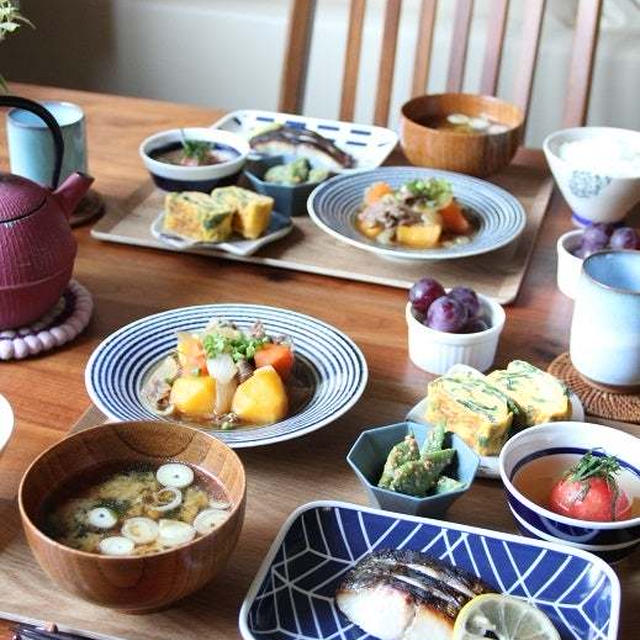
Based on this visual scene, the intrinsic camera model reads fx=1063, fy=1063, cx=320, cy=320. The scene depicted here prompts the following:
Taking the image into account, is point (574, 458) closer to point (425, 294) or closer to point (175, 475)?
point (425, 294)

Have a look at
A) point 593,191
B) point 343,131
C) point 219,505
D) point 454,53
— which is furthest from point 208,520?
point 454,53

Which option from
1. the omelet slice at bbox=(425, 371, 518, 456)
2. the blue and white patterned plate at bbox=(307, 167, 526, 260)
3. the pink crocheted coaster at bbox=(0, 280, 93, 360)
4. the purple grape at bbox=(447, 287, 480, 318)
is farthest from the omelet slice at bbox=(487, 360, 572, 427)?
the pink crocheted coaster at bbox=(0, 280, 93, 360)

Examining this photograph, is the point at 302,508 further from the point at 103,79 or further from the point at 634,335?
the point at 103,79

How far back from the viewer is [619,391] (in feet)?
4.31

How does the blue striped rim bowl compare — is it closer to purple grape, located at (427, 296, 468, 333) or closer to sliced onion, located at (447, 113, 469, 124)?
purple grape, located at (427, 296, 468, 333)

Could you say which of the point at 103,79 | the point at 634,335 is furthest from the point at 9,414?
the point at 103,79

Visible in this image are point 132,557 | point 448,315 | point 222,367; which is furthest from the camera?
point 448,315

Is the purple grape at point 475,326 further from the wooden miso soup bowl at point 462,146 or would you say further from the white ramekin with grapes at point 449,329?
the wooden miso soup bowl at point 462,146

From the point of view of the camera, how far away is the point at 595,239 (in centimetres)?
154

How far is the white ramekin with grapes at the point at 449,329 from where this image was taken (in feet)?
4.34

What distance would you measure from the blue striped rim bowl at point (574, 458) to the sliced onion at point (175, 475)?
31cm


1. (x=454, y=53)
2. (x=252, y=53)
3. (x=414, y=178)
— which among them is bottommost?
(x=252, y=53)

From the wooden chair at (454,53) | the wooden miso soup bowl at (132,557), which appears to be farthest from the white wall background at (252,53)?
the wooden miso soup bowl at (132,557)

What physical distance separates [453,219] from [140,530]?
86 centimetres
